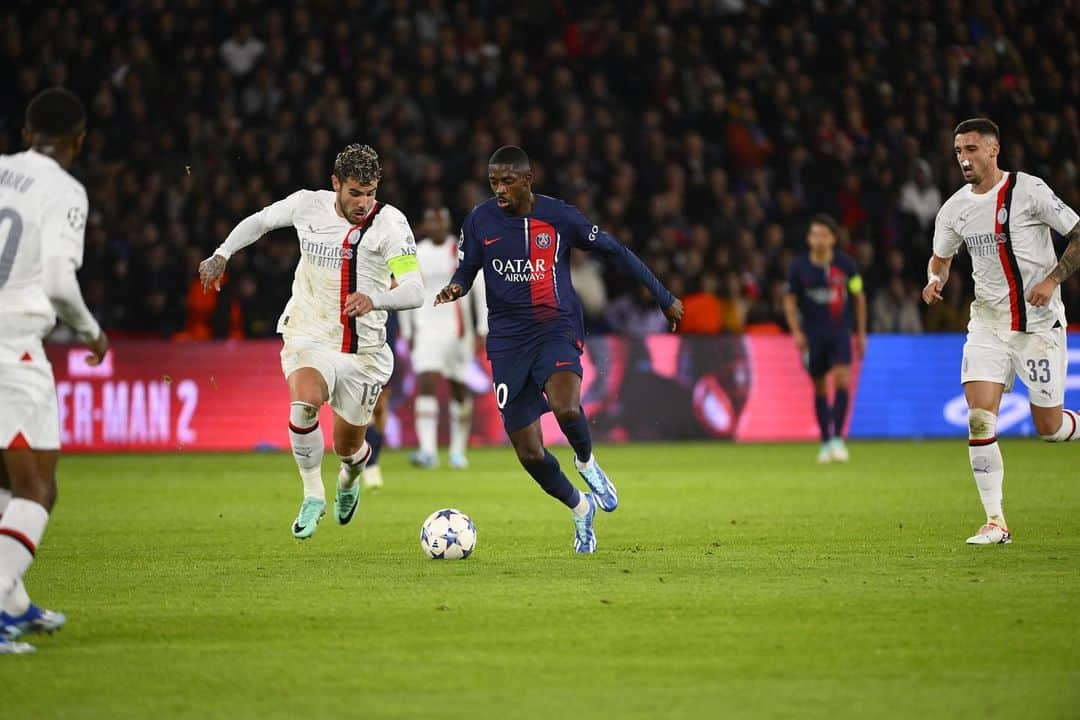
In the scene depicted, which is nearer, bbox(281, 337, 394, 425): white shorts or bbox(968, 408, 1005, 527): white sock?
bbox(968, 408, 1005, 527): white sock

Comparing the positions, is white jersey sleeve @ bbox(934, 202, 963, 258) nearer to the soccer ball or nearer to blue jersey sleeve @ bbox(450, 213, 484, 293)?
blue jersey sleeve @ bbox(450, 213, 484, 293)

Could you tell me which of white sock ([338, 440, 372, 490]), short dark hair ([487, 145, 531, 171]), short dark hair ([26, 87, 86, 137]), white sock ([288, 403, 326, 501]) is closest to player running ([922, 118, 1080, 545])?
short dark hair ([487, 145, 531, 171])

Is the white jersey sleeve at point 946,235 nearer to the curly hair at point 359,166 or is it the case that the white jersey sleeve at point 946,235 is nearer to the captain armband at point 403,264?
the captain armband at point 403,264

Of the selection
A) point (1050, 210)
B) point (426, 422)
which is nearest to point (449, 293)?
point (1050, 210)

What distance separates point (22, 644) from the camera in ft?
21.1

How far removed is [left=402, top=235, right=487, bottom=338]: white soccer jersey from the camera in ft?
58.7

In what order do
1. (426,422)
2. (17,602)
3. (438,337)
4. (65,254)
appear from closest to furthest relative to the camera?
(65,254) < (17,602) < (438,337) < (426,422)

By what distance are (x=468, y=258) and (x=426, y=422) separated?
853 centimetres

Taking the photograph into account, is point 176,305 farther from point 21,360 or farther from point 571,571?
point 21,360

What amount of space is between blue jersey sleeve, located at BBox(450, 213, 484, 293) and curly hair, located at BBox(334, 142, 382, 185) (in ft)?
2.25

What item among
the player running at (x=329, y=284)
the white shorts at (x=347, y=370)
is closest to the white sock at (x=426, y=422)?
the white shorts at (x=347, y=370)

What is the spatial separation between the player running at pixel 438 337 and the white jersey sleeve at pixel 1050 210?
875cm

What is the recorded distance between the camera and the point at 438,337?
18.2 m

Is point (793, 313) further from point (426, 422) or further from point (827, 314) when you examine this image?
point (426, 422)
